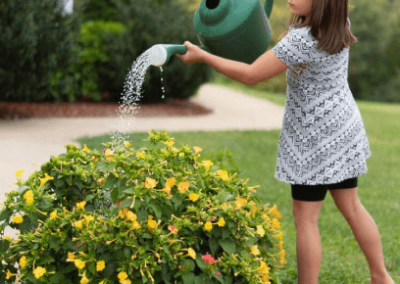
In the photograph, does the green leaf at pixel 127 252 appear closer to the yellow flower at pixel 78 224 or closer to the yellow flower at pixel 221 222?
the yellow flower at pixel 78 224

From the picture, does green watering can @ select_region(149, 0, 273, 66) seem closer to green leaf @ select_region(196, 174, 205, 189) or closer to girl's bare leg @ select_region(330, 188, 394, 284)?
green leaf @ select_region(196, 174, 205, 189)

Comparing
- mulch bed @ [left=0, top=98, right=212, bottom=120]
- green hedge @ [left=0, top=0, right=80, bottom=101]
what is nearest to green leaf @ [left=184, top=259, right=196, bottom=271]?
green hedge @ [left=0, top=0, right=80, bottom=101]

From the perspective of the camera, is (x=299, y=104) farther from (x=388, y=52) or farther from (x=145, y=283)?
(x=388, y=52)

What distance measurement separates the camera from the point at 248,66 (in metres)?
2.15

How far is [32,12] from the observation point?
6.75m

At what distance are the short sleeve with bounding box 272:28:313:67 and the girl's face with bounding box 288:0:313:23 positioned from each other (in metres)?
0.11

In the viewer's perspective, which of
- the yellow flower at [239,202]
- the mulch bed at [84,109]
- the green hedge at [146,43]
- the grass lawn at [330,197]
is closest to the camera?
the yellow flower at [239,202]

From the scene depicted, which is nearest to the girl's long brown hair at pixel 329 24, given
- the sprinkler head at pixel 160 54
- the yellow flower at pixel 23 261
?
the sprinkler head at pixel 160 54

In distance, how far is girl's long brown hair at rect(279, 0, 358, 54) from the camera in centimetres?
210

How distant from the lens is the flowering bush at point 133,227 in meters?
1.80

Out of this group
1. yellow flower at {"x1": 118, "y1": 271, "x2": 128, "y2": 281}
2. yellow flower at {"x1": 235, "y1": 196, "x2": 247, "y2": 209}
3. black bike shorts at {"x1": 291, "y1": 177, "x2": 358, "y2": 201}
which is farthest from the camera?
black bike shorts at {"x1": 291, "y1": 177, "x2": 358, "y2": 201}

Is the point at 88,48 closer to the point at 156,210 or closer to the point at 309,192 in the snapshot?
the point at 309,192

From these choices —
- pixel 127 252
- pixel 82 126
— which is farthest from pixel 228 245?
pixel 82 126

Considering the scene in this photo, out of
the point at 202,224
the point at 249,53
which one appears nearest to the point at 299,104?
the point at 249,53
